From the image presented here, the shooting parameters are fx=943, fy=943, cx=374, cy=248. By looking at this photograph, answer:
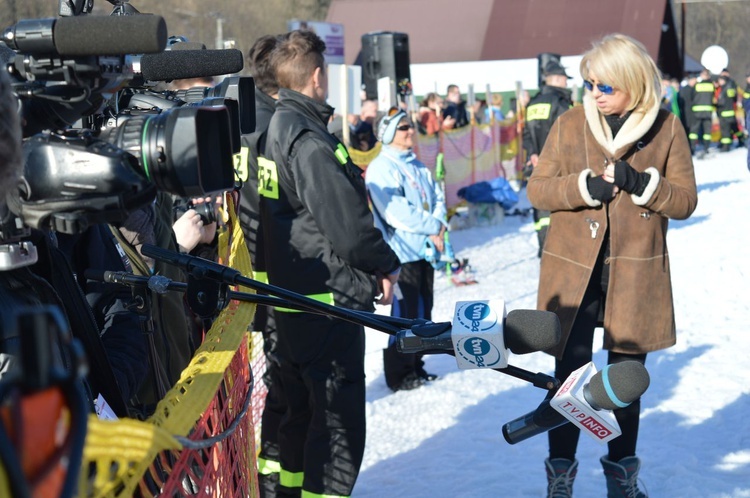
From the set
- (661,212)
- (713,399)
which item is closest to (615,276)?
(661,212)

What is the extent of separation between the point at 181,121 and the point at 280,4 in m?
43.6

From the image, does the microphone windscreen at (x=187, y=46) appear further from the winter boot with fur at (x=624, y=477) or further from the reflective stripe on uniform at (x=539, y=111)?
the reflective stripe on uniform at (x=539, y=111)

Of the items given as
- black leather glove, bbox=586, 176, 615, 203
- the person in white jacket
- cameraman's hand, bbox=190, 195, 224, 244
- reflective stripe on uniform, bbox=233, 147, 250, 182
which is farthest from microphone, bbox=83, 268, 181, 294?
the person in white jacket

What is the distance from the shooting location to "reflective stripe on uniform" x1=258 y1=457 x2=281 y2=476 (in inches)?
163

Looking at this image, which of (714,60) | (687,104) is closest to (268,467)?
(687,104)

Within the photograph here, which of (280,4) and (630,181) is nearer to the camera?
(630,181)

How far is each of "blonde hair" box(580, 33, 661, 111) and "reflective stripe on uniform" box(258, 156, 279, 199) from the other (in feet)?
4.18

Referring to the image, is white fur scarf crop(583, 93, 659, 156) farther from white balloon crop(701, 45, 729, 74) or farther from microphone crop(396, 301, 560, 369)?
white balloon crop(701, 45, 729, 74)

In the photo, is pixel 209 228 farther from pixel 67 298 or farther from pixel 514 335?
pixel 514 335

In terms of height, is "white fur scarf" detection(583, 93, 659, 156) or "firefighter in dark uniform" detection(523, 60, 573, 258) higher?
"white fur scarf" detection(583, 93, 659, 156)

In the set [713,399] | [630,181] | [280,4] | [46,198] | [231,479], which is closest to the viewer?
[46,198]

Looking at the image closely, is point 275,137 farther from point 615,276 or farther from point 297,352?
point 615,276

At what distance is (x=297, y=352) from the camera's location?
12.0ft

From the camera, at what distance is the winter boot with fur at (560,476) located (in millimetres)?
3764
